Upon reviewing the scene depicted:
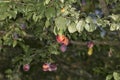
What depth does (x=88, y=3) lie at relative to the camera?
2.52 metres

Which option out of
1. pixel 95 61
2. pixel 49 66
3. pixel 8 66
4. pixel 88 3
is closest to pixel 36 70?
pixel 8 66

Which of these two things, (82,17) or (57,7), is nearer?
(57,7)

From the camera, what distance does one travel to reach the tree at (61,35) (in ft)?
5.20

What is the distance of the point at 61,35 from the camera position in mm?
2072

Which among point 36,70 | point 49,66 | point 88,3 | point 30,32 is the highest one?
point 88,3

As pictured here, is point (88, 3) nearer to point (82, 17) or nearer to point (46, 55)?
point (46, 55)

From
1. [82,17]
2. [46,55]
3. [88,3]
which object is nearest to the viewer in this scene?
[82,17]

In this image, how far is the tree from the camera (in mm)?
1585

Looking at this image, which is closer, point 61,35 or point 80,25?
point 80,25

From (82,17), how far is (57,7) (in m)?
0.17

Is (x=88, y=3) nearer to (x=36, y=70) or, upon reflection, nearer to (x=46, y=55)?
(x=46, y=55)

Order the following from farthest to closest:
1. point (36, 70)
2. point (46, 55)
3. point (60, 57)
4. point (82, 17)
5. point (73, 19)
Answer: point (36, 70) → point (60, 57) → point (46, 55) → point (82, 17) → point (73, 19)

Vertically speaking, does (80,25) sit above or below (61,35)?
above

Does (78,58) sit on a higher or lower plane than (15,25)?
lower
